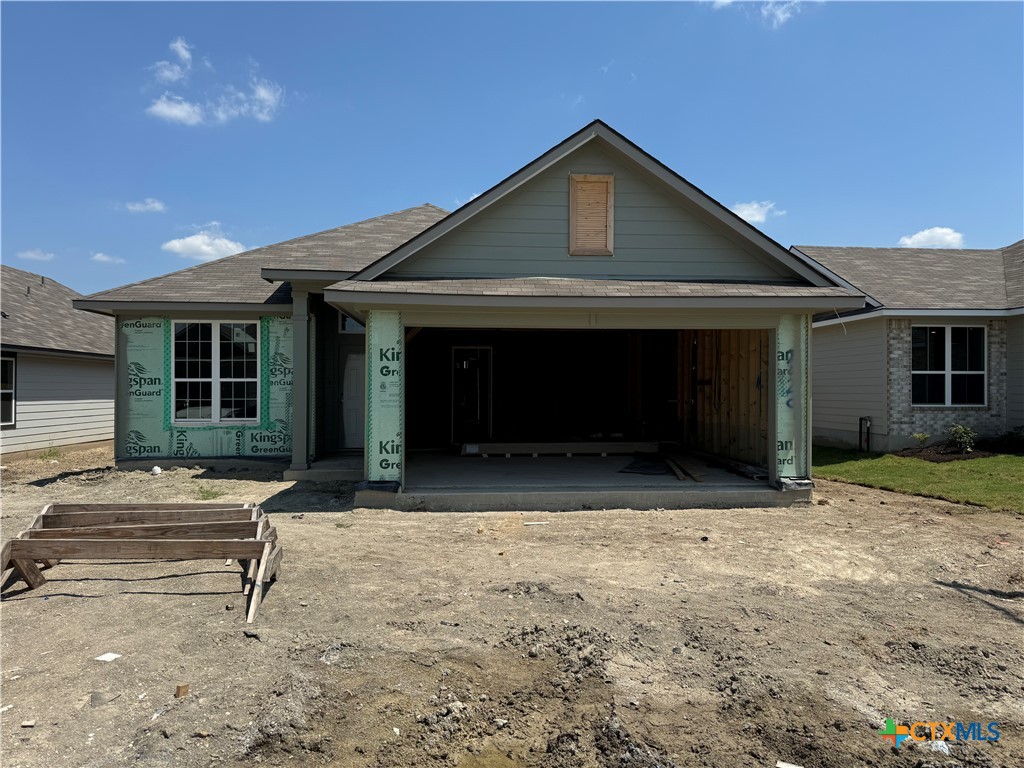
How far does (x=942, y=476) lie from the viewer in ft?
38.5

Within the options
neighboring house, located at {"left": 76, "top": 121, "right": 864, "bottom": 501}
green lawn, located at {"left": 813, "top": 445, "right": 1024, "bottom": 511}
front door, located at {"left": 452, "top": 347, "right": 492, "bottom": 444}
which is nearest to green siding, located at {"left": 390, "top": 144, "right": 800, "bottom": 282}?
neighboring house, located at {"left": 76, "top": 121, "right": 864, "bottom": 501}

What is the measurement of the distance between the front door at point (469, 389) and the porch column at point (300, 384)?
4.59 m

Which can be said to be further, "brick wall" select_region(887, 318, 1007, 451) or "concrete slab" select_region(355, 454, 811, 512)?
"brick wall" select_region(887, 318, 1007, 451)

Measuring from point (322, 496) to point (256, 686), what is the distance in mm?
6387

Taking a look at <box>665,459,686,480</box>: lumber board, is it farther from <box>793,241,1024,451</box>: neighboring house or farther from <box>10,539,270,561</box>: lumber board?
<box>10,539,270,561</box>: lumber board

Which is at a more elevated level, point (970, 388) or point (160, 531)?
point (970, 388)

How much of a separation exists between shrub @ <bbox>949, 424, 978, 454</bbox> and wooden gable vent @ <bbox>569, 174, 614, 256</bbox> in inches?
370

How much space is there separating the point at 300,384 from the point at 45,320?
10.3 meters

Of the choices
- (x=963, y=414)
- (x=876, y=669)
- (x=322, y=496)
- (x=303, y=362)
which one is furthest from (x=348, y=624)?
(x=963, y=414)

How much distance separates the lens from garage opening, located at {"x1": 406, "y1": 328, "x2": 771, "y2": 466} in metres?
15.1

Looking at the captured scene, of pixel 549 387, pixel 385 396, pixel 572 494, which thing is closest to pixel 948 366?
pixel 549 387

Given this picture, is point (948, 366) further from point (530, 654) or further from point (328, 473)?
point (530, 654)

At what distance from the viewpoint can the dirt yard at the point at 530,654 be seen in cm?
319

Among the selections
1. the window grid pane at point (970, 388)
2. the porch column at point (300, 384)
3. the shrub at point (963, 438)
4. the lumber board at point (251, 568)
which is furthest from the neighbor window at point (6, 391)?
the window grid pane at point (970, 388)
